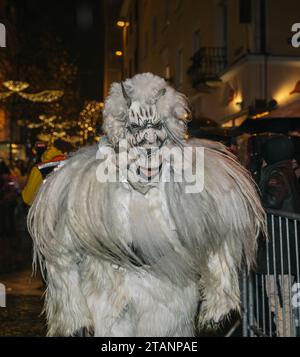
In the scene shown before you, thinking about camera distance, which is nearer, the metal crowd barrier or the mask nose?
the mask nose

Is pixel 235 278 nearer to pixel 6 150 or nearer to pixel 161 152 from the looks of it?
pixel 161 152

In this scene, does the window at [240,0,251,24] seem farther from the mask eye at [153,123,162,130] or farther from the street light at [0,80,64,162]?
the mask eye at [153,123,162,130]

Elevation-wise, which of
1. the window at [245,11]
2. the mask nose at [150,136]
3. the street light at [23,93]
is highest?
the window at [245,11]

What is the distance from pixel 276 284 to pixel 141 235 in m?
1.80

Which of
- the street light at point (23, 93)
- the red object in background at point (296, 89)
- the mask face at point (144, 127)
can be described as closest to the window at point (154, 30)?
the street light at point (23, 93)

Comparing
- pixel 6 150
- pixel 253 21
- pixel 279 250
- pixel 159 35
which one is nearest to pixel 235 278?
pixel 279 250

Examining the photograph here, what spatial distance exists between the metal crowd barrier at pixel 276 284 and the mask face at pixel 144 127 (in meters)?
1.19

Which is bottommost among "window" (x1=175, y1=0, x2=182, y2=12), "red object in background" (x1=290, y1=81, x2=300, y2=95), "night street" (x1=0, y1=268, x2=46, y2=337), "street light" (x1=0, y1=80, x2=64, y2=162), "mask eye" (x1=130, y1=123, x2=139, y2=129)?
"night street" (x1=0, y1=268, x2=46, y2=337)

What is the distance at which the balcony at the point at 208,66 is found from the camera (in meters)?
15.8

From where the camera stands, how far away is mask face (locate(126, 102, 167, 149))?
7.14 ft

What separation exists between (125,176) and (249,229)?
24.8 inches

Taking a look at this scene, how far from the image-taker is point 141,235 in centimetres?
215

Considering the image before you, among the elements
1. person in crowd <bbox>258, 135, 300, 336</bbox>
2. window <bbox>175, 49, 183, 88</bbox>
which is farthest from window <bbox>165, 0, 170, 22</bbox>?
person in crowd <bbox>258, 135, 300, 336</bbox>

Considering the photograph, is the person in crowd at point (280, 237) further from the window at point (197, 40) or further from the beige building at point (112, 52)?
the beige building at point (112, 52)
